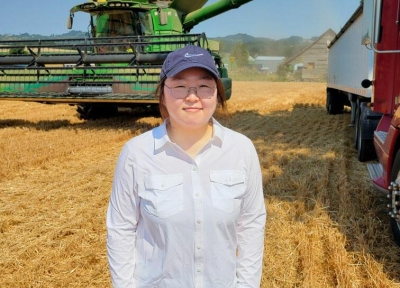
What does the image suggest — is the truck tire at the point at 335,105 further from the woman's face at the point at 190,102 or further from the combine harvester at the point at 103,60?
the woman's face at the point at 190,102

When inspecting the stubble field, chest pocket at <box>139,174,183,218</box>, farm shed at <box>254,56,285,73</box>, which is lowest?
the stubble field

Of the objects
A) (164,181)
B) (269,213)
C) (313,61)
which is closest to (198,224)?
(164,181)

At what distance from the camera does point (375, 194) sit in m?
4.74

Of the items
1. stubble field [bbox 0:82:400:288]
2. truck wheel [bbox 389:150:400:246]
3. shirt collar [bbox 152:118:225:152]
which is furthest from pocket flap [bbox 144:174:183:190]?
truck wheel [bbox 389:150:400:246]

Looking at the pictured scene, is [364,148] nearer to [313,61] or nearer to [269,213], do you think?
[269,213]

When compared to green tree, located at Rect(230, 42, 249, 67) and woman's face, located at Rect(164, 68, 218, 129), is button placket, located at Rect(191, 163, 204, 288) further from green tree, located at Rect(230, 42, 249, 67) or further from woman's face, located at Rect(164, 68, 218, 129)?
green tree, located at Rect(230, 42, 249, 67)

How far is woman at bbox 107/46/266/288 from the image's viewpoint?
1.51 meters

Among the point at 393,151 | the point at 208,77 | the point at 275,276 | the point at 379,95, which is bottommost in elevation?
the point at 275,276

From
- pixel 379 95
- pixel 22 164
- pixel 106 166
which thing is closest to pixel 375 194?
pixel 379 95

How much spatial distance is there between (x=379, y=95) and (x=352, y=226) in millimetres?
1859

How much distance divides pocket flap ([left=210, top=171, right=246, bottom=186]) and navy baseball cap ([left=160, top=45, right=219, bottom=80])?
1.12 feet

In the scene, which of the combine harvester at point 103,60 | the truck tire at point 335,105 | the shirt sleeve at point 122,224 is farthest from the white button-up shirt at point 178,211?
the truck tire at point 335,105

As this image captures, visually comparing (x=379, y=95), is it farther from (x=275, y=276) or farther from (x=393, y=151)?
(x=275, y=276)

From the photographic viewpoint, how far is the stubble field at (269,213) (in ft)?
9.98
